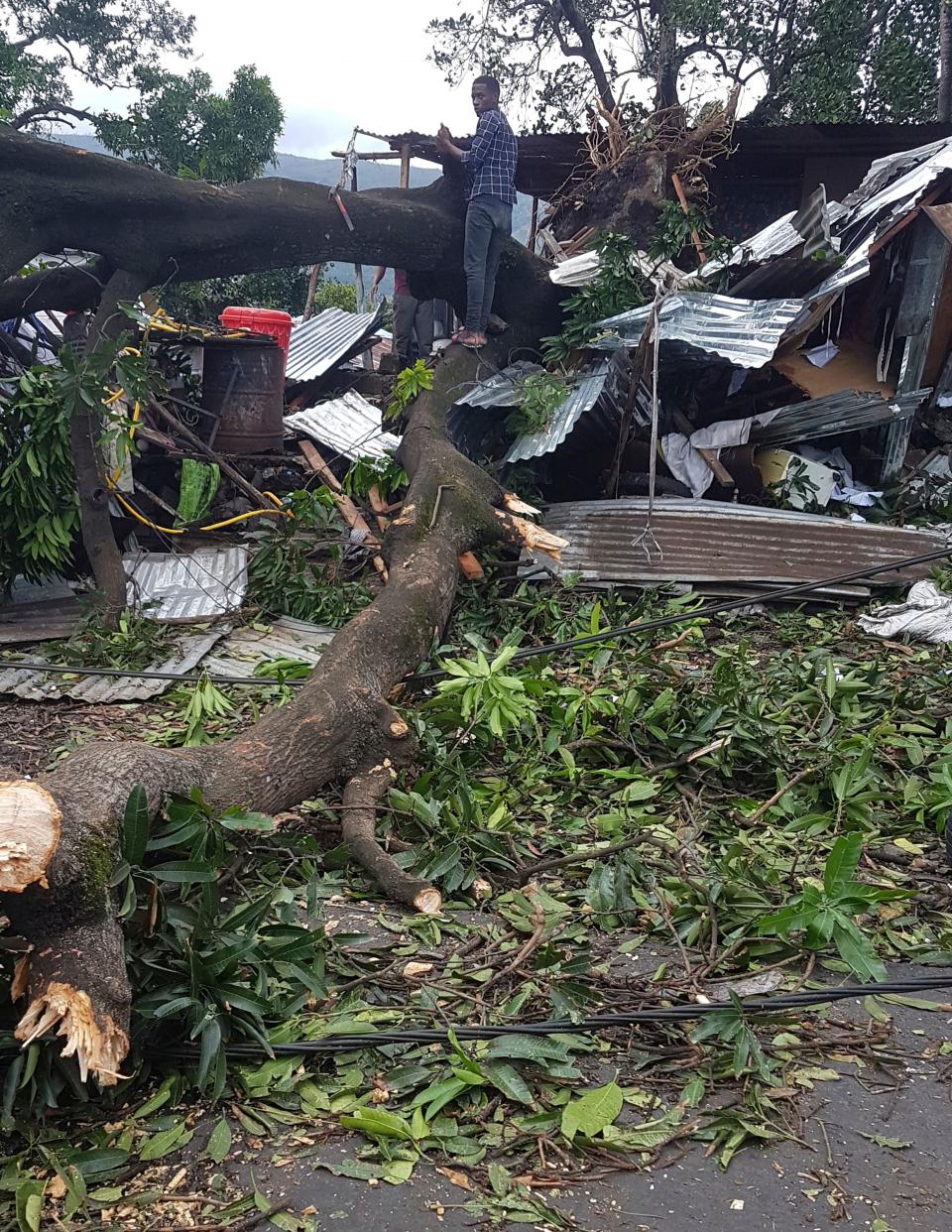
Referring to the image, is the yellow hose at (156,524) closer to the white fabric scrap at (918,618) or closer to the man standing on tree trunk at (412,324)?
the white fabric scrap at (918,618)

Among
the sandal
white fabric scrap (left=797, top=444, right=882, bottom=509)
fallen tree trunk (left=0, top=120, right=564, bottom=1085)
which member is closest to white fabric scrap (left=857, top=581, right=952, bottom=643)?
white fabric scrap (left=797, top=444, right=882, bottom=509)

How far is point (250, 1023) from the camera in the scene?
2.44 metres

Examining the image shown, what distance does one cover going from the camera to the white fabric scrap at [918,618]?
5652 millimetres

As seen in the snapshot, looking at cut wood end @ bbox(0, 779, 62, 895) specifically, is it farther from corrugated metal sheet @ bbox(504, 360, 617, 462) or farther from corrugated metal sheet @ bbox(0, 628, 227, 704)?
corrugated metal sheet @ bbox(504, 360, 617, 462)

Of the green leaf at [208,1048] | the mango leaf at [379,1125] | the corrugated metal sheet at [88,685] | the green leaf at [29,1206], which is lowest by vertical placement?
the corrugated metal sheet at [88,685]

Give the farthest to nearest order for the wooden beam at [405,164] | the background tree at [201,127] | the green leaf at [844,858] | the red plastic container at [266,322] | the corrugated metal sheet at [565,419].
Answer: the background tree at [201,127] < the wooden beam at [405,164] < the red plastic container at [266,322] < the corrugated metal sheet at [565,419] < the green leaf at [844,858]

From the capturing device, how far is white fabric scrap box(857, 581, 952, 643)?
565 cm

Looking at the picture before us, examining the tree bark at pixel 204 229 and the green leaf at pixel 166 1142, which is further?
the tree bark at pixel 204 229

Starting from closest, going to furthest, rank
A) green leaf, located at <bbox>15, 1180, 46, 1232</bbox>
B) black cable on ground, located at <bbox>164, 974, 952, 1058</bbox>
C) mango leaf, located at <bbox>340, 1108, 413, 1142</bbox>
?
1. green leaf, located at <bbox>15, 1180, 46, 1232</bbox>
2. mango leaf, located at <bbox>340, 1108, 413, 1142</bbox>
3. black cable on ground, located at <bbox>164, 974, 952, 1058</bbox>

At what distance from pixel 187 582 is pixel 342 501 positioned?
1.34 metres

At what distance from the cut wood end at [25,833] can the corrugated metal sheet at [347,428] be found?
621 cm

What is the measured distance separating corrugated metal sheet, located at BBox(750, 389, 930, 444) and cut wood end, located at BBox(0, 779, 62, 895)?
6397 mm

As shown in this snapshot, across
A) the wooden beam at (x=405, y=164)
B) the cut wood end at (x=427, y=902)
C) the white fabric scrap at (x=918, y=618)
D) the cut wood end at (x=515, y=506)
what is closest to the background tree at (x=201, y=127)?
the wooden beam at (x=405, y=164)

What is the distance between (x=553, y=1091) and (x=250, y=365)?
681 cm
